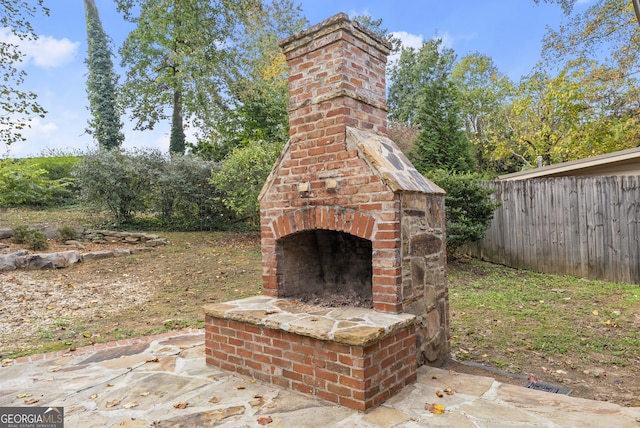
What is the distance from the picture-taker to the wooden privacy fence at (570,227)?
21.9 ft

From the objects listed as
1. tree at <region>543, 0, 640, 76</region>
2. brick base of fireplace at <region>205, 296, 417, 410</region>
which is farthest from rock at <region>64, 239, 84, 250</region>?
tree at <region>543, 0, 640, 76</region>

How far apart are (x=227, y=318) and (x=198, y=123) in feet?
48.6

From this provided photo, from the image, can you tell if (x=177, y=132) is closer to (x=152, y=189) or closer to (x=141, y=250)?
(x=152, y=189)

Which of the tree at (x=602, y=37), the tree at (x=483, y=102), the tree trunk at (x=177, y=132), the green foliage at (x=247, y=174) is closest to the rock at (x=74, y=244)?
the green foliage at (x=247, y=174)

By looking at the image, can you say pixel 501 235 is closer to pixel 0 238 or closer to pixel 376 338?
pixel 376 338

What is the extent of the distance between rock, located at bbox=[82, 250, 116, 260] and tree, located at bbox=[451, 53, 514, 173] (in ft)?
51.3

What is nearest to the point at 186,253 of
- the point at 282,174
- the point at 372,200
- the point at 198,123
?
the point at 282,174

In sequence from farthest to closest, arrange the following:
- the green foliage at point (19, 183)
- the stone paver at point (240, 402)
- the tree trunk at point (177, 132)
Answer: the tree trunk at point (177, 132) < the green foliage at point (19, 183) < the stone paver at point (240, 402)

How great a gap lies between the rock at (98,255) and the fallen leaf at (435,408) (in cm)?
787

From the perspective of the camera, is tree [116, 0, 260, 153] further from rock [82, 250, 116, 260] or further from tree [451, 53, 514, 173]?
tree [451, 53, 514, 173]

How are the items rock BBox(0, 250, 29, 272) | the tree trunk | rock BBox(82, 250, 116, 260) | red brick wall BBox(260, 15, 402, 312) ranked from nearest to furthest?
red brick wall BBox(260, 15, 402, 312)
rock BBox(0, 250, 29, 272)
rock BBox(82, 250, 116, 260)
the tree trunk

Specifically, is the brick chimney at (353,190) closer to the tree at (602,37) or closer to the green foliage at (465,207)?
the green foliage at (465,207)

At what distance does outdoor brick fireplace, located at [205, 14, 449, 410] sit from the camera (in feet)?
8.64

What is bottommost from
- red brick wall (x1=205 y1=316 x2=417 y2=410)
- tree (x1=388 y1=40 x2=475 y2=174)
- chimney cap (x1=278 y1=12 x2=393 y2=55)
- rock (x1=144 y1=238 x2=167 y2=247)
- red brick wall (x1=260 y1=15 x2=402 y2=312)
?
red brick wall (x1=205 y1=316 x2=417 y2=410)
